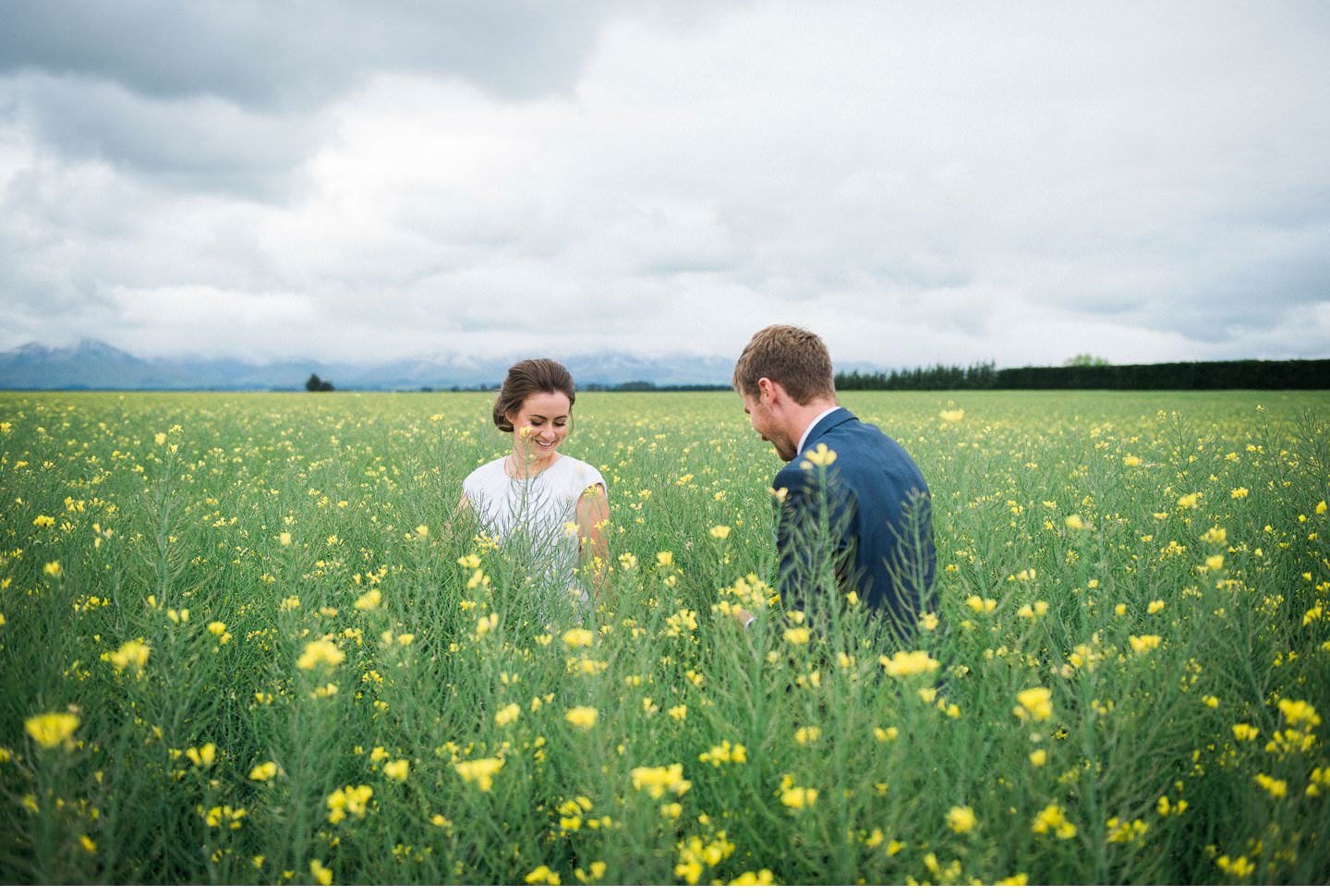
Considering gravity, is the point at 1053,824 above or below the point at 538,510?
below

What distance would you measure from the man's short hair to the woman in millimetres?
1267

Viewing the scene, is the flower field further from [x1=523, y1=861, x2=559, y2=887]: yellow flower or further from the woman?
the woman

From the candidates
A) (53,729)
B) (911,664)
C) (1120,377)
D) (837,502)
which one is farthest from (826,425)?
(1120,377)

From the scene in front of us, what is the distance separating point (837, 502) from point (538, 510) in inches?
66.5

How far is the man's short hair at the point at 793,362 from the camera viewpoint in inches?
121

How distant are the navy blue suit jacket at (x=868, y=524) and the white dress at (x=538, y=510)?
1144 millimetres

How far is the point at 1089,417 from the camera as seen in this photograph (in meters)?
18.0

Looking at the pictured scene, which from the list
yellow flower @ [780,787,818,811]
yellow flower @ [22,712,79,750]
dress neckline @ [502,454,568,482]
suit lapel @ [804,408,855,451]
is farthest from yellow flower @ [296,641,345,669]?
dress neckline @ [502,454,568,482]

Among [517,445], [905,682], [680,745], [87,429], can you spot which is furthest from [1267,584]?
[87,429]

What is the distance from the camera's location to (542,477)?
158 inches

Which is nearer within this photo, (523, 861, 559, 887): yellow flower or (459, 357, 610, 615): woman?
(523, 861, 559, 887): yellow flower

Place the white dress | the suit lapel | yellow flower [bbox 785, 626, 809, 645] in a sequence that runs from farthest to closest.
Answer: the white dress
the suit lapel
yellow flower [bbox 785, 626, 809, 645]

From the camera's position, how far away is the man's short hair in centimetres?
308

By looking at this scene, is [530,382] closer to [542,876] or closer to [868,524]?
[868,524]
